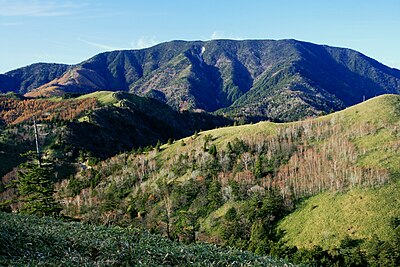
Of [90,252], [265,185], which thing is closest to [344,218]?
[265,185]

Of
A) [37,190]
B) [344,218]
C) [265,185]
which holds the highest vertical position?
[37,190]

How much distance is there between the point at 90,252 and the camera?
17.2 m

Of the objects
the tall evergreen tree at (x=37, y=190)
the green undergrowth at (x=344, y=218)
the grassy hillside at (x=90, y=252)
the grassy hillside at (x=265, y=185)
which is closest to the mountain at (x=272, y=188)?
the green undergrowth at (x=344, y=218)

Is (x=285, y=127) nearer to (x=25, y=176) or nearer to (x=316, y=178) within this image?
(x=316, y=178)

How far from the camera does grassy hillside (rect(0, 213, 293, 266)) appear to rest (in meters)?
15.7

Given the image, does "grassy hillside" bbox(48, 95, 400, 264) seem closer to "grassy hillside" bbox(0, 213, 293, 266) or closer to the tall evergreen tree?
the tall evergreen tree

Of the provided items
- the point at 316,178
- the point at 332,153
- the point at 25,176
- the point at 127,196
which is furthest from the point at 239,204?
the point at 25,176

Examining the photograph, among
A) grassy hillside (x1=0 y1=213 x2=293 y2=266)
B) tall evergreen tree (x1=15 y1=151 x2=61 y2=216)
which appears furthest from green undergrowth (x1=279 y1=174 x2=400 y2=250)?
grassy hillside (x1=0 y1=213 x2=293 y2=266)

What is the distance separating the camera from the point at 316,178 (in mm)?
88438

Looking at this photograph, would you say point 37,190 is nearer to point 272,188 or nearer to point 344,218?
point 344,218

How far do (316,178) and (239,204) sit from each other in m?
19.7

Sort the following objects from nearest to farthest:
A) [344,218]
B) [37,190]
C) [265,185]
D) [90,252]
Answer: [90,252], [37,190], [344,218], [265,185]

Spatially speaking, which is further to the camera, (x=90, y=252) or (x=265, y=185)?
(x=265, y=185)

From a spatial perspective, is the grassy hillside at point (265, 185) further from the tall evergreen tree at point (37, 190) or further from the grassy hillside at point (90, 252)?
the grassy hillside at point (90, 252)
